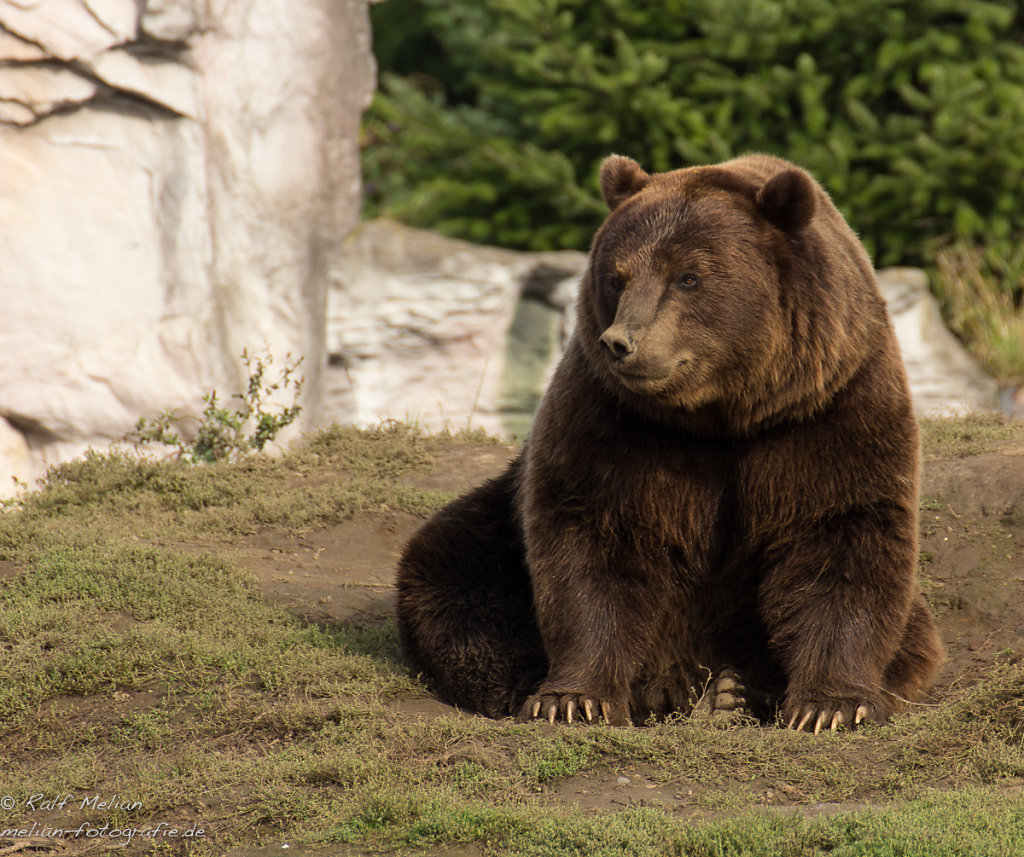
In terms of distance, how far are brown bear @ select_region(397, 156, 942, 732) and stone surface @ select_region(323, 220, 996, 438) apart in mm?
6130

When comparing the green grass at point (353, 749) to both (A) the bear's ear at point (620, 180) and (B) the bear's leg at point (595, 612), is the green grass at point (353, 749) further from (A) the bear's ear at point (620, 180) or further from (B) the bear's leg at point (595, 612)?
(A) the bear's ear at point (620, 180)

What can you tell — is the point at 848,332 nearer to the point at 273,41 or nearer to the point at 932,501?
the point at 932,501

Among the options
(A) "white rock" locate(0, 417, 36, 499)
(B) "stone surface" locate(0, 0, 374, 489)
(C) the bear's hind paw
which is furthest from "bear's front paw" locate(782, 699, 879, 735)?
(A) "white rock" locate(0, 417, 36, 499)

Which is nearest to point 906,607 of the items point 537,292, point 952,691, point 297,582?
point 952,691

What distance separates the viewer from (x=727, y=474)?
3902 millimetres

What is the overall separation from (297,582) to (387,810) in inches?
89.3

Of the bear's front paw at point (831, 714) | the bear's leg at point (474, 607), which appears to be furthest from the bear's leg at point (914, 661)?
the bear's leg at point (474, 607)

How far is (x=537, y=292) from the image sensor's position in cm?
1041

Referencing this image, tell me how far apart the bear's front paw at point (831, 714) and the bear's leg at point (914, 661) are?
0.85 ft

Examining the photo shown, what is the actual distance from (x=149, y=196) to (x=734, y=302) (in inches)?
234

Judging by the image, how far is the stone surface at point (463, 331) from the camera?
402 inches

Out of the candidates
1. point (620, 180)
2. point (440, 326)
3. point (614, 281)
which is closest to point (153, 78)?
point (440, 326)

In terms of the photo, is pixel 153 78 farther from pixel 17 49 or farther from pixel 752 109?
pixel 752 109

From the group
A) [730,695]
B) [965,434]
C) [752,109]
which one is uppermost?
[752,109]
